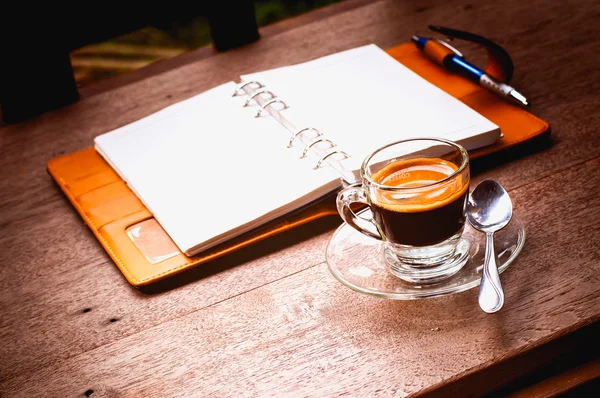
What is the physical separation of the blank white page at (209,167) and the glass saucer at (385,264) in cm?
8

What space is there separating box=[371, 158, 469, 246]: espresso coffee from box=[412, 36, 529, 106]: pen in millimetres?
317

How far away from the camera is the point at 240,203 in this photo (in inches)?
36.2

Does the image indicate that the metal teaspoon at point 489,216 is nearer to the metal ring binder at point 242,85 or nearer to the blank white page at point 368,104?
the blank white page at point 368,104

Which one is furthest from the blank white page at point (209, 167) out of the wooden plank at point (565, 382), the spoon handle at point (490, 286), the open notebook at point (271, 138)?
the wooden plank at point (565, 382)

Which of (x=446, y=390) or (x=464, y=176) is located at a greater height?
(x=464, y=176)

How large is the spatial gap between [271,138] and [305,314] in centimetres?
32

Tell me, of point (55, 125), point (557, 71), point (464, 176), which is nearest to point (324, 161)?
point (464, 176)

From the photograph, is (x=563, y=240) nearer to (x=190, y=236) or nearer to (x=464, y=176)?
(x=464, y=176)

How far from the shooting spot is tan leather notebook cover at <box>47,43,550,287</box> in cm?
88

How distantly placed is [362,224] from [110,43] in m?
2.49

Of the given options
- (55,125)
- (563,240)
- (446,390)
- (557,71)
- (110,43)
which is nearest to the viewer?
(446,390)

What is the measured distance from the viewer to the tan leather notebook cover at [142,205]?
2.90 ft

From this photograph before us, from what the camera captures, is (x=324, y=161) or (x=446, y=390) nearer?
(x=446, y=390)

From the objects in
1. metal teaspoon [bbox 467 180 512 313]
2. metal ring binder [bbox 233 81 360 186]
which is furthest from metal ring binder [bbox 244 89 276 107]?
metal teaspoon [bbox 467 180 512 313]
